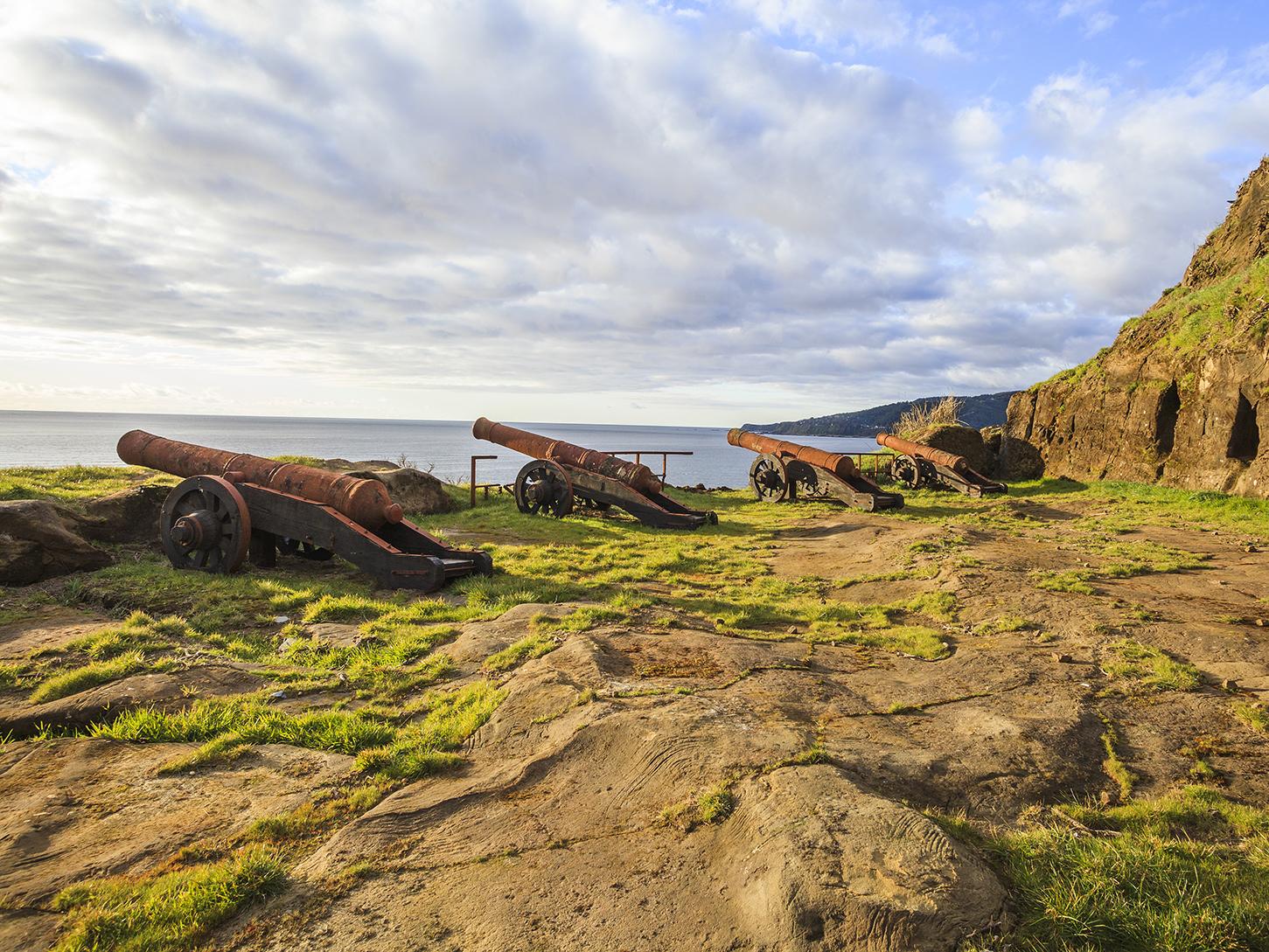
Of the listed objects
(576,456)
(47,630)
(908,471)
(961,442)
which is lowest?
(47,630)

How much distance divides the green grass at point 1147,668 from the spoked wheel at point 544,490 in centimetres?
1057

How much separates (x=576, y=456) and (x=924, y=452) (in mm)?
11026

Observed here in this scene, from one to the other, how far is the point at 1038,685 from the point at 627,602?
148 inches

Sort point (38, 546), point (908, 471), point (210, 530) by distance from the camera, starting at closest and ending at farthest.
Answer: point (38, 546) → point (210, 530) → point (908, 471)

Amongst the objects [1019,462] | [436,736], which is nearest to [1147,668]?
[436,736]

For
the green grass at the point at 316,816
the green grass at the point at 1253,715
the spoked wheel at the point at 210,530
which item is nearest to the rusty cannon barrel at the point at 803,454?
the spoked wheel at the point at 210,530

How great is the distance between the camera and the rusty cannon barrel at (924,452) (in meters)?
19.4

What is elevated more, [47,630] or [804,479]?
[804,479]

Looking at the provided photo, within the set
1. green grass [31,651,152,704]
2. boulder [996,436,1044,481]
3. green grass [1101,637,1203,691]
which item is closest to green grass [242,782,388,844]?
green grass [31,651,152,704]

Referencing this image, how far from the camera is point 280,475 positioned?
9.29 metres

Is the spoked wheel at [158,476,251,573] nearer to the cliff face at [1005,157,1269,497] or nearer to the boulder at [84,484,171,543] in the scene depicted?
the boulder at [84,484,171,543]

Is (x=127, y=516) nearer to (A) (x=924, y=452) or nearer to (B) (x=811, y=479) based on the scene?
(B) (x=811, y=479)

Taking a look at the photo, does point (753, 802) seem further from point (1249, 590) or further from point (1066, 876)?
point (1249, 590)

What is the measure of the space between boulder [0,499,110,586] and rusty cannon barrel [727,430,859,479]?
44.7 ft
